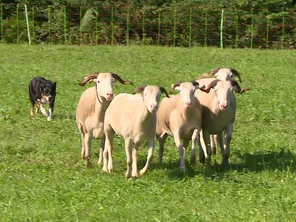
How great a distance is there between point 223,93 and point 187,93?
0.56 m

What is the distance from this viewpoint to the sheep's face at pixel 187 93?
1230 centimetres

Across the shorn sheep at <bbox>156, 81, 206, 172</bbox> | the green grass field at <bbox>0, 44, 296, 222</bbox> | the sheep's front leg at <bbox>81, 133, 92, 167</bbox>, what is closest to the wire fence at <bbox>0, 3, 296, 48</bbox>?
the green grass field at <bbox>0, 44, 296, 222</bbox>

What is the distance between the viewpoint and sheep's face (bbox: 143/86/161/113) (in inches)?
459

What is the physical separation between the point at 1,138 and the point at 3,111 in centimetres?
288

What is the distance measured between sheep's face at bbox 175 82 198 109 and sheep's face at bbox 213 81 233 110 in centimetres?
38

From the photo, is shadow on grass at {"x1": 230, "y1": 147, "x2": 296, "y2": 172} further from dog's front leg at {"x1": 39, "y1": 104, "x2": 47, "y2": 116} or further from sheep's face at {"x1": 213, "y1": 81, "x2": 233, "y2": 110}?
dog's front leg at {"x1": 39, "y1": 104, "x2": 47, "y2": 116}

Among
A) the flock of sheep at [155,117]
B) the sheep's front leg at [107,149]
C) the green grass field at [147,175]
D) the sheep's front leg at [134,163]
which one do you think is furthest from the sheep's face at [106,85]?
the green grass field at [147,175]

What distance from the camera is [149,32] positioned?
3859cm

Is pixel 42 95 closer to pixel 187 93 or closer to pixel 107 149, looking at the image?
pixel 107 149

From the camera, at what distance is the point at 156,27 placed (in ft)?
127

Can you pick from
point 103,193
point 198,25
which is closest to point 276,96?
point 103,193

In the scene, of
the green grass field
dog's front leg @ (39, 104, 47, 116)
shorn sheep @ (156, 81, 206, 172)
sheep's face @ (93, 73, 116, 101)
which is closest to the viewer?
the green grass field

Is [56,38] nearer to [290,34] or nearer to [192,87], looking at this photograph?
[290,34]

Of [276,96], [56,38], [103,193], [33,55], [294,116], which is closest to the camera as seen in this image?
[103,193]
